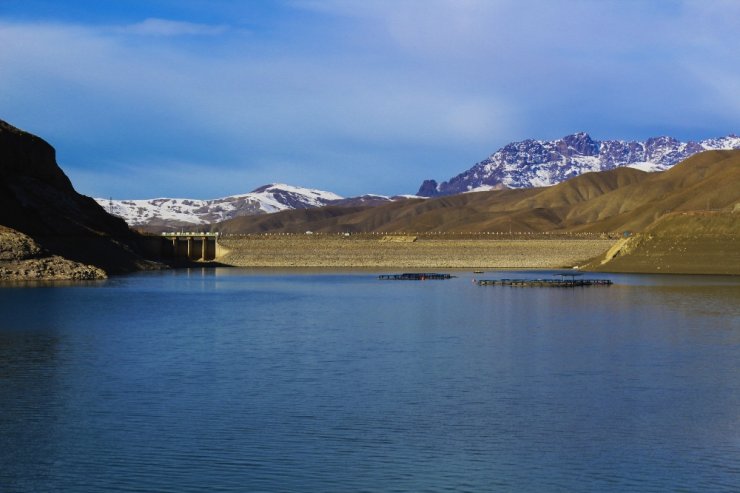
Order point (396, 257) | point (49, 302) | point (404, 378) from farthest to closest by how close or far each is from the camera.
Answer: point (396, 257) → point (49, 302) → point (404, 378)

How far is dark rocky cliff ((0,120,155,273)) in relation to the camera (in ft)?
407

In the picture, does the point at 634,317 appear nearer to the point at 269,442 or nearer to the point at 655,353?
the point at 655,353

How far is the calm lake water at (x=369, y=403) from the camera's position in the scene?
74.8 ft

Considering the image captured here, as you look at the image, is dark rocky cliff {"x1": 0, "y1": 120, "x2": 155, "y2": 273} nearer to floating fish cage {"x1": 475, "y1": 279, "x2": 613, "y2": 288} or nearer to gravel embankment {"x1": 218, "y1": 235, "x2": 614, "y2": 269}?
gravel embankment {"x1": 218, "y1": 235, "x2": 614, "y2": 269}

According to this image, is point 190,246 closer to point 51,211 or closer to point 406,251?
point 406,251

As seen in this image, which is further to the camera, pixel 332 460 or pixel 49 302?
pixel 49 302

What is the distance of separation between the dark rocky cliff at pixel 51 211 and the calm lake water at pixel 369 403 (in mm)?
65166

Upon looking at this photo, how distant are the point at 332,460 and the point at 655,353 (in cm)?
2394

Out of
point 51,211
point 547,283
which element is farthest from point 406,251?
point 547,283

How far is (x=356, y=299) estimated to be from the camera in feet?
270

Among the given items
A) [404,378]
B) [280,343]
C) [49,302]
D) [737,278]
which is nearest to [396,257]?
[737,278]

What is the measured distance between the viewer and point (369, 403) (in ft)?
101

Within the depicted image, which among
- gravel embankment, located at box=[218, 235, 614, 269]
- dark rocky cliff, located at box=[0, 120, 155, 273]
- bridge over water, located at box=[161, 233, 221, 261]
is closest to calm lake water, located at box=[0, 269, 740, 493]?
dark rocky cliff, located at box=[0, 120, 155, 273]

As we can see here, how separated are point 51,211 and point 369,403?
10910 centimetres
